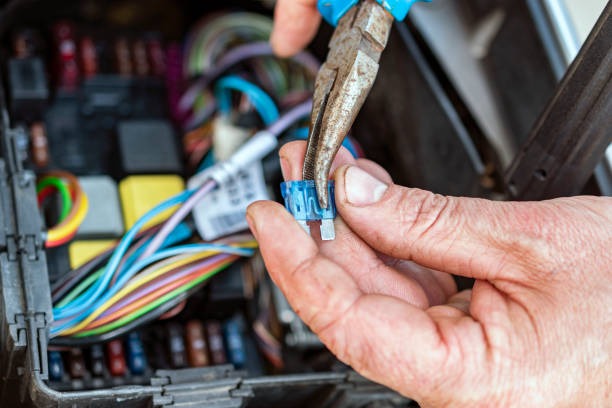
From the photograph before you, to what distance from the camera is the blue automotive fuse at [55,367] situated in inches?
36.1

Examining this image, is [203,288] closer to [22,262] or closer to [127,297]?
[127,297]

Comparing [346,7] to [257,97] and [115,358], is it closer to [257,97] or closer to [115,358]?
[257,97]

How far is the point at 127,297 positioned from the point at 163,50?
636 millimetres

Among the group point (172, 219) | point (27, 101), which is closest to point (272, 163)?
point (172, 219)

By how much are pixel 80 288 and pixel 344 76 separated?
1.57 feet

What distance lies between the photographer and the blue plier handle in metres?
0.90

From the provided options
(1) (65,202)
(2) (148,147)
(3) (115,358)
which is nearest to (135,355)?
(3) (115,358)

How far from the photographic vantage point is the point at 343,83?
2.63ft

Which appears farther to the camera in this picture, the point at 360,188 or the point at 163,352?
the point at 163,352

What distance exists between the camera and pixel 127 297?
92 centimetres

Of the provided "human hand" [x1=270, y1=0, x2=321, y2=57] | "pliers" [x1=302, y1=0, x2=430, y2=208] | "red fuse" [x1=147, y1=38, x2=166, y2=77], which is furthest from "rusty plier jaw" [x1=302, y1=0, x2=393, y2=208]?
"red fuse" [x1=147, y1=38, x2=166, y2=77]

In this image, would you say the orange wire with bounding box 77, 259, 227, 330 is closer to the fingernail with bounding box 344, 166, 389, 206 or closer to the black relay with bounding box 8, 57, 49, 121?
the fingernail with bounding box 344, 166, 389, 206

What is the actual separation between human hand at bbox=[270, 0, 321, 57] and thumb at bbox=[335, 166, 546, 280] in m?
0.40

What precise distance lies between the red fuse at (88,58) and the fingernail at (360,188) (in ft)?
2.34
